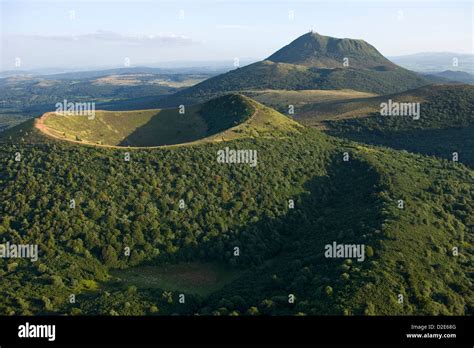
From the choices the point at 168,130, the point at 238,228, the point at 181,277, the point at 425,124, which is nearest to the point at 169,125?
the point at 168,130

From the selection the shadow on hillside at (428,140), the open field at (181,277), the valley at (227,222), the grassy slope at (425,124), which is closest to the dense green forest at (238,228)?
the valley at (227,222)

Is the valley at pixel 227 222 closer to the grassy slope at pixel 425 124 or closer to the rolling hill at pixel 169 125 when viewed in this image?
the rolling hill at pixel 169 125

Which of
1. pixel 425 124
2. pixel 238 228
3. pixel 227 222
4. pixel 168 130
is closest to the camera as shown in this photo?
pixel 238 228

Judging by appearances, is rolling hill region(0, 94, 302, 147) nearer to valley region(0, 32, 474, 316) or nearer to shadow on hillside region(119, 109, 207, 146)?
shadow on hillside region(119, 109, 207, 146)

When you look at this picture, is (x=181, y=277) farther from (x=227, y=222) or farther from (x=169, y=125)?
(x=169, y=125)

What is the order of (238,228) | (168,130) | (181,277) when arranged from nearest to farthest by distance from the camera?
(181,277), (238,228), (168,130)

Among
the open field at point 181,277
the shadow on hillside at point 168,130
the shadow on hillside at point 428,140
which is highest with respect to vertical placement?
the shadow on hillside at point 168,130

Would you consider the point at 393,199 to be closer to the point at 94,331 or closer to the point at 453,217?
the point at 453,217

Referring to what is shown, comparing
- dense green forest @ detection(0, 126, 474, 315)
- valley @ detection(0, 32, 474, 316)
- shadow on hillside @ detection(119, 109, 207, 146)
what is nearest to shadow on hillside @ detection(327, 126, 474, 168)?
valley @ detection(0, 32, 474, 316)

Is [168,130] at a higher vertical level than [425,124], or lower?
lower
